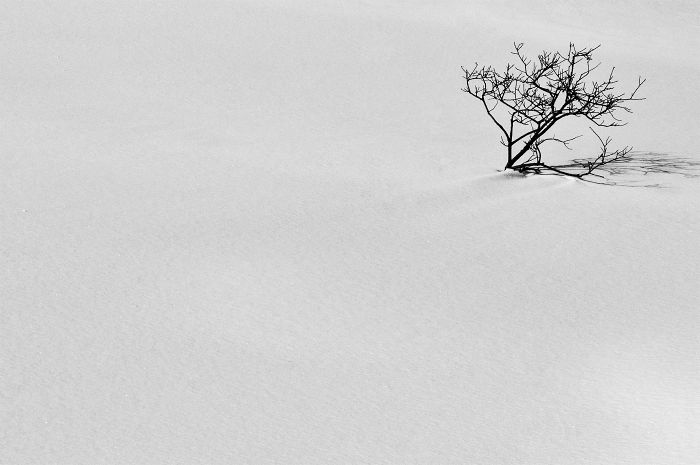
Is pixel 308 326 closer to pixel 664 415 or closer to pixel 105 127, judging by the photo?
pixel 664 415

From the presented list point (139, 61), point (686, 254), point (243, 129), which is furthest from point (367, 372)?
point (139, 61)

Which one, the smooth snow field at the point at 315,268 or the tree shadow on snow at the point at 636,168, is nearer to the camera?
the smooth snow field at the point at 315,268

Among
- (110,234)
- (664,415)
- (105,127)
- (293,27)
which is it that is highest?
(293,27)

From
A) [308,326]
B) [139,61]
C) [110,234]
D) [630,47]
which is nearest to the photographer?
[308,326]

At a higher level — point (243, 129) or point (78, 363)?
point (243, 129)

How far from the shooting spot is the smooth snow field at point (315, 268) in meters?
2.71

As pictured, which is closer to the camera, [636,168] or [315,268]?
[315,268]

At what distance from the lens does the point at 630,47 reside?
7.43 metres

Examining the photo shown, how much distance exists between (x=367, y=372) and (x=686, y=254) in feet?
5.94

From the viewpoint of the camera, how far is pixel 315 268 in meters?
3.64

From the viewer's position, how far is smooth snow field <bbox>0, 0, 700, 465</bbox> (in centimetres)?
271

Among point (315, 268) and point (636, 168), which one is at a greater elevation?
point (636, 168)

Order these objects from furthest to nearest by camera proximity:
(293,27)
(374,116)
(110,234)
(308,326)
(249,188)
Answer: (293,27) → (374,116) → (249,188) → (110,234) → (308,326)

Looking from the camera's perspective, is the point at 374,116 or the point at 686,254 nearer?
the point at 686,254
